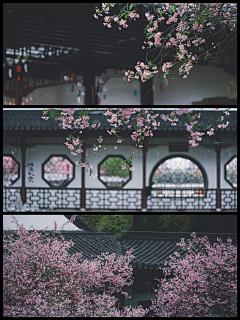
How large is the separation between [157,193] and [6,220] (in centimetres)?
285

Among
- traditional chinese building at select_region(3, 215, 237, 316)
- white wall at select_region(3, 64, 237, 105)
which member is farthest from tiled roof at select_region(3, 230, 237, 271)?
white wall at select_region(3, 64, 237, 105)

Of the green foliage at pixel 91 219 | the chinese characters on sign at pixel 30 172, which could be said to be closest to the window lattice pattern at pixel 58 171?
the chinese characters on sign at pixel 30 172

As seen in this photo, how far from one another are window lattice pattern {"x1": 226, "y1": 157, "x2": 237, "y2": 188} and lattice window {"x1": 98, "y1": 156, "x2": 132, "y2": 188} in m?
1.96

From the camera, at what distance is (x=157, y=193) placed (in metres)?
5.64

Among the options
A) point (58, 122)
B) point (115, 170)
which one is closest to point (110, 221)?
point (58, 122)

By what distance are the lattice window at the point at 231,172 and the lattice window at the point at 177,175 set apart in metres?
0.54

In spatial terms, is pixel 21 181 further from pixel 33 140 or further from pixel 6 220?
pixel 33 140

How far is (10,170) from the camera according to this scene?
14.8ft

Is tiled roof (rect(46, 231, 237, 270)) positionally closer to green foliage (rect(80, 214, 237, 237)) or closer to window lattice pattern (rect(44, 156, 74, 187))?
green foliage (rect(80, 214, 237, 237))

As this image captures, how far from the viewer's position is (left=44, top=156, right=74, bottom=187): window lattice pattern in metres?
4.89

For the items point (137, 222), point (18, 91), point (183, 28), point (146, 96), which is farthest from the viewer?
point (146, 96)

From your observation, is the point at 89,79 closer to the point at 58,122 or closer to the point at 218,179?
the point at 58,122

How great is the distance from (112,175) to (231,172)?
7.75ft

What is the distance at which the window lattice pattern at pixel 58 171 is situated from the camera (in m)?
4.89
